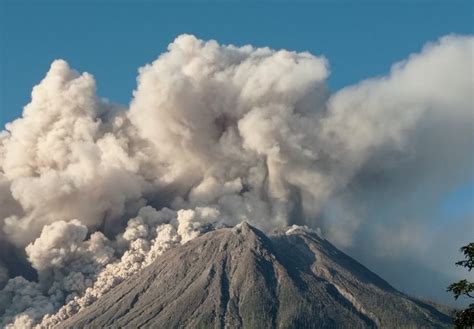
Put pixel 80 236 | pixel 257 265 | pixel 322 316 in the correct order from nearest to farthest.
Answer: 1. pixel 80 236
2. pixel 322 316
3. pixel 257 265

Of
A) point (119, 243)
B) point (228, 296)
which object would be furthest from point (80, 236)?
point (228, 296)

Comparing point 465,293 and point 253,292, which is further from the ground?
point 253,292

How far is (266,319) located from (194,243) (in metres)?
17.3

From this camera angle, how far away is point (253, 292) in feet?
399

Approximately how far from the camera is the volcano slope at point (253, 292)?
380ft

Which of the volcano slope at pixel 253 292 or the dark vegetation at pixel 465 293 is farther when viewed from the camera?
the volcano slope at pixel 253 292

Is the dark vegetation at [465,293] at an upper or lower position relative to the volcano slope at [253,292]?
lower

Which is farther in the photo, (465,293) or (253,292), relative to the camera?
(253,292)

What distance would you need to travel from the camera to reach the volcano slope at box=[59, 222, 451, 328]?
11575 cm

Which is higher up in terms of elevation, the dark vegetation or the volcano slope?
the volcano slope

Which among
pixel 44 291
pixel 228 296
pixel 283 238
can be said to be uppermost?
pixel 283 238

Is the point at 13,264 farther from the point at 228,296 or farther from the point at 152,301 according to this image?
the point at 228,296

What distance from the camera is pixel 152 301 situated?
119438 millimetres

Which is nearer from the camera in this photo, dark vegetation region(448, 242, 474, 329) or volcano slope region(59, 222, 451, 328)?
dark vegetation region(448, 242, 474, 329)
